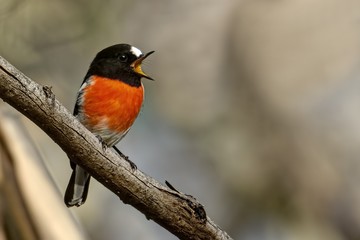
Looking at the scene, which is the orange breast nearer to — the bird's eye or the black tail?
the bird's eye

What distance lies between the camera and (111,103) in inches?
135

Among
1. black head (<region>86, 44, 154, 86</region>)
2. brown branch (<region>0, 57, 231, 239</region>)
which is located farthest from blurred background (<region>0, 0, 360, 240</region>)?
→ brown branch (<region>0, 57, 231, 239</region>)

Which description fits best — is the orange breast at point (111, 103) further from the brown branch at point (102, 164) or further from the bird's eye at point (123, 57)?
the brown branch at point (102, 164)

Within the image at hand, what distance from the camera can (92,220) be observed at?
5129 mm

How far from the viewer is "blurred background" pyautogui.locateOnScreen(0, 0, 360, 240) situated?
16.2 ft

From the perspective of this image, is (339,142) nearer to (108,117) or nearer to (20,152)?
(108,117)

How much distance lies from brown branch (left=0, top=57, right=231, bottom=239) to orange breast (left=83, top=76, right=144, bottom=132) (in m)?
0.88

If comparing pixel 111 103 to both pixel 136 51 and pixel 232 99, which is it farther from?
pixel 232 99

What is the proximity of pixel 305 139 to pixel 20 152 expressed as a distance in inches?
100

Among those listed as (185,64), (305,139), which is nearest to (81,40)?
(185,64)

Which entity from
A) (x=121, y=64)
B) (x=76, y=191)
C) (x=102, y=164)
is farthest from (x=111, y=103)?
(x=102, y=164)

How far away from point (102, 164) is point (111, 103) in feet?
3.33

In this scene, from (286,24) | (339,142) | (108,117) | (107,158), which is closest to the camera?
(107,158)

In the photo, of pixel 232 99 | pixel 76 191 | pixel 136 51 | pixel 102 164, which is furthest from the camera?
pixel 232 99
